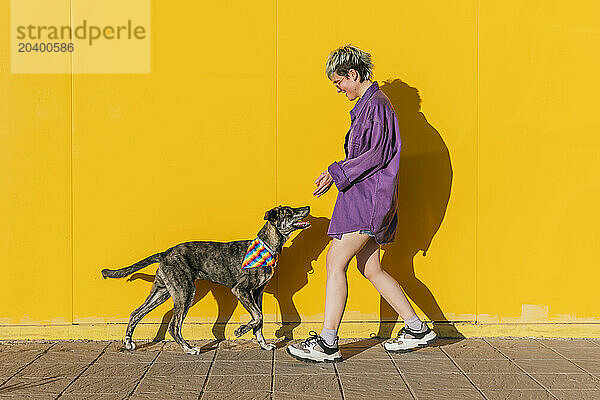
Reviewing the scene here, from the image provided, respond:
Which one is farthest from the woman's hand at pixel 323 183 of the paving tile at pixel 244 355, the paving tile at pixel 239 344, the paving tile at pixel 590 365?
the paving tile at pixel 590 365

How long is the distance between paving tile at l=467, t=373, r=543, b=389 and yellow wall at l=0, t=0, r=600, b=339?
3.62 ft

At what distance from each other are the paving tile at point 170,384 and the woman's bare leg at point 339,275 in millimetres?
986

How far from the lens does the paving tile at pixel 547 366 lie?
18.3ft

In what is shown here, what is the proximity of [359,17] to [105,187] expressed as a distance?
7.58 ft

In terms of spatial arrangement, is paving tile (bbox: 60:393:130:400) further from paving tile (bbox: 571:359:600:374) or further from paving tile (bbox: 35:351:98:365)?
paving tile (bbox: 571:359:600:374)

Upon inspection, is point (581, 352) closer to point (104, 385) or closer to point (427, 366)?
point (427, 366)

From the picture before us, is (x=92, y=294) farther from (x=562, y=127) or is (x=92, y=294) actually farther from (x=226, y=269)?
(x=562, y=127)

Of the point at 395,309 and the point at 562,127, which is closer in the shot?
the point at 395,309

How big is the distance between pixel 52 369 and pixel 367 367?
2085mm

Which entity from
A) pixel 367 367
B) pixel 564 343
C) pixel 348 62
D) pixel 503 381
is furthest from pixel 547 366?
pixel 348 62

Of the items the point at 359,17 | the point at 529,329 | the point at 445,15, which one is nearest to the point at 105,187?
the point at 359,17

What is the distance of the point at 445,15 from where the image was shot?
6.46 metres

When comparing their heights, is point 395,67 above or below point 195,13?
below

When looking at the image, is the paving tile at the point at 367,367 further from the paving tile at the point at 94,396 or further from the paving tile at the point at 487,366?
the paving tile at the point at 94,396
